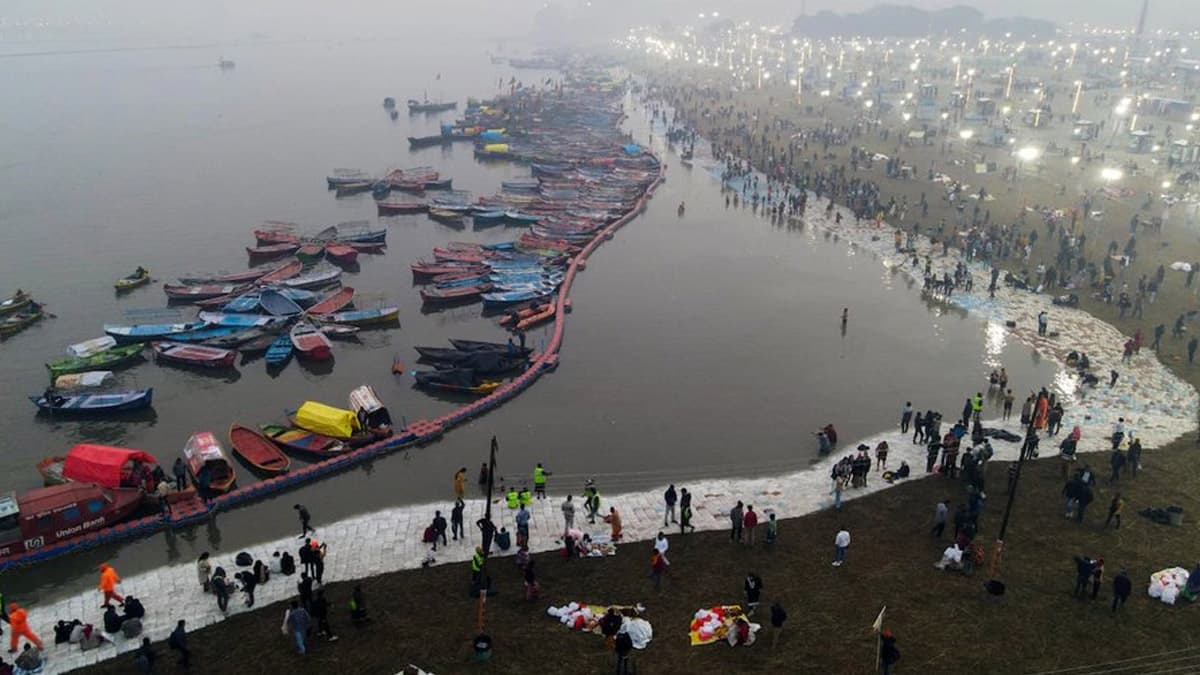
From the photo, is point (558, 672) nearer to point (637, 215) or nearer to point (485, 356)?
point (485, 356)

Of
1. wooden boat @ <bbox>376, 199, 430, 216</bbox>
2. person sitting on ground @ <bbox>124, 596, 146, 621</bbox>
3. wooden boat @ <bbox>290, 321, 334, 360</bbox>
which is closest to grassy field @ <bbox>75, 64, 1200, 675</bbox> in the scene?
person sitting on ground @ <bbox>124, 596, 146, 621</bbox>

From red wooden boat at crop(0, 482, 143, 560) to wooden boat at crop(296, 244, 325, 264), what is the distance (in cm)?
3274

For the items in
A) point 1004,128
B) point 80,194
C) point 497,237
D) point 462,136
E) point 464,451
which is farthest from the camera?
point 462,136

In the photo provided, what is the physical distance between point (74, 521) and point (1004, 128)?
11342 cm

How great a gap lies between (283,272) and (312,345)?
14620mm

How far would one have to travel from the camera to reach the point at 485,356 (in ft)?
134

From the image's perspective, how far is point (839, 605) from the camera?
2211cm

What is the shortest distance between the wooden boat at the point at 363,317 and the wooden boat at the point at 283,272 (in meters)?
8.47

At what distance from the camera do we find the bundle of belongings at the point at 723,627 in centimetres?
2033

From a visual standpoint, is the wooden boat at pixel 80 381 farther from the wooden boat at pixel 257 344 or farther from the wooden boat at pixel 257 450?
the wooden boat at pixel 257 450

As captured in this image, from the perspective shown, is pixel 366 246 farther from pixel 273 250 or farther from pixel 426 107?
pixel 426 107

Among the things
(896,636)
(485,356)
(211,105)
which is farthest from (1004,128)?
(211,105)

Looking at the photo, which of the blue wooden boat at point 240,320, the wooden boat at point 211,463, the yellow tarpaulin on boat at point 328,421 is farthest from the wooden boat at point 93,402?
the yellow tarpaulin on boat at point 328,421

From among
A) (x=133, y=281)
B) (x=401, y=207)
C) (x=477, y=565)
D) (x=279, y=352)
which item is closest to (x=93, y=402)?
(x=279, y=352)
